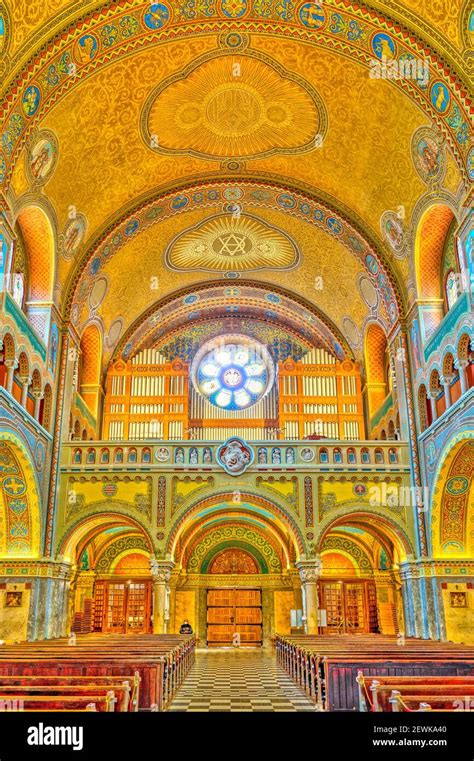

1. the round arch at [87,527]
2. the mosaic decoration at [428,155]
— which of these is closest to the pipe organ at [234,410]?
the round arch at [87,527]

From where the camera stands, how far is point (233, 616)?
89.8 ft

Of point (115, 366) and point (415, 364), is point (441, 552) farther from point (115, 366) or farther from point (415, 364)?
point (115, 366)

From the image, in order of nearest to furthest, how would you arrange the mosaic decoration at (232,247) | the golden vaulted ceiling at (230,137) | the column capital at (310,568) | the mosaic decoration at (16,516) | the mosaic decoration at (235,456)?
1. the golden vaulted ceiling at (230,137)
2. the mosaic decoration at (16,516)
3. the column capital at (310,568)
4. the mosaic decoration at (235,456)
5. the mosaic decoration at (232,247)

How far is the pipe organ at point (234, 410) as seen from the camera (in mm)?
25875

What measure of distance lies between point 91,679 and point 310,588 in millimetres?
12975

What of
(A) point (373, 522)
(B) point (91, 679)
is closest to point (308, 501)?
(A) point (373, 522)

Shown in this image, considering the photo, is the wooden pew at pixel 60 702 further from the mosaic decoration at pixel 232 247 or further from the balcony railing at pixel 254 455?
Result: the mosaic decoration at pixel 232 247

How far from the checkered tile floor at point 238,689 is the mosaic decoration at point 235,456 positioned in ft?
18.5

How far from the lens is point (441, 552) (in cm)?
1878

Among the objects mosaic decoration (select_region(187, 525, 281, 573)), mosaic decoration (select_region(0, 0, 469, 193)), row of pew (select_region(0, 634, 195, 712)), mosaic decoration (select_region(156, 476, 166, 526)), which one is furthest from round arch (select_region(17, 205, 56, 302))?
mosaic decoration (select_region(187, 525, 281, 573))

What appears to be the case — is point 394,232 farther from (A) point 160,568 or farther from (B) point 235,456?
(A) point 160,568

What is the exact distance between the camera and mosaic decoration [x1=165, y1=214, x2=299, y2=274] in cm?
2447

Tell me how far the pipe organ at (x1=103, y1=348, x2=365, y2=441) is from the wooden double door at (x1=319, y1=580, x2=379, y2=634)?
21.2ft
